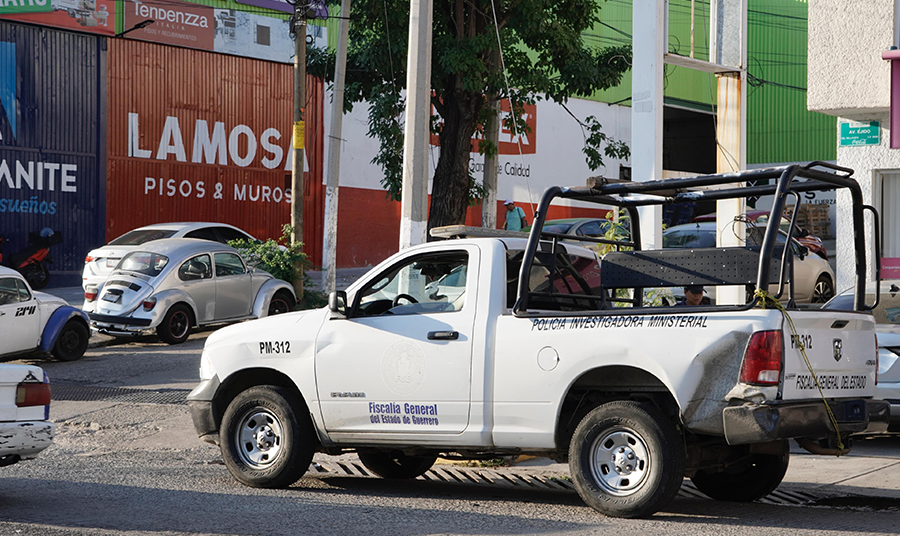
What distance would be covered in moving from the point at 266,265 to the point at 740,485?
42.6 ft

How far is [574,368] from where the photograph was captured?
6961 mm

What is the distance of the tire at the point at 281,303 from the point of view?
1892 cm

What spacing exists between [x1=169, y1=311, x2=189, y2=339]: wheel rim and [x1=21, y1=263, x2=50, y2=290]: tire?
8045mm

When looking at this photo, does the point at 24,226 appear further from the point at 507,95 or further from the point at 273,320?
the point at 273,320

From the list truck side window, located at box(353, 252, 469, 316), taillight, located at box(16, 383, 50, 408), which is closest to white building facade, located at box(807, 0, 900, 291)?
truck side window, located at box(353, 252, 469, 316)

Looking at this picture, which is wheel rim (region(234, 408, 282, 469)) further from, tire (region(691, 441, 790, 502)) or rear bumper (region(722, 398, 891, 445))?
rear bumper (region(722, 398, 891, 445))

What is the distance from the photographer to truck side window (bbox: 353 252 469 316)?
765cm

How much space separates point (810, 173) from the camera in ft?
22.1

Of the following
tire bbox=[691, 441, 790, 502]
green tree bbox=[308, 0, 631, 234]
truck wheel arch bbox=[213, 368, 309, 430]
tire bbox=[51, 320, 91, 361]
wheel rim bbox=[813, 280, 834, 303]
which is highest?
green tree bbox=[308, 0, 631, 234]

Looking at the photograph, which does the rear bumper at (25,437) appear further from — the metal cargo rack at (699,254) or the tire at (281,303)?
the tire at (281,303)

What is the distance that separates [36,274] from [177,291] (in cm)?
845

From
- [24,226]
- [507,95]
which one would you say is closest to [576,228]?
[507,95]

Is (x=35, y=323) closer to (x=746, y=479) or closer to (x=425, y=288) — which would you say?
(x=425, y=288)

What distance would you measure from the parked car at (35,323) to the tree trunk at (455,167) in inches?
228
